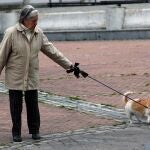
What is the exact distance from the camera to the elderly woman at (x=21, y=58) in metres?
7.93

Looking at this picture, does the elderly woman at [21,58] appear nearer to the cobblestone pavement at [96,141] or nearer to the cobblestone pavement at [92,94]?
the cobblestone pavement at [96,141]

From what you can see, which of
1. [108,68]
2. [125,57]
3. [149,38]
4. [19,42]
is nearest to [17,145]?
[19,42]

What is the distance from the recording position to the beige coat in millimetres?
7938

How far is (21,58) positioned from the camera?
26.2 ft

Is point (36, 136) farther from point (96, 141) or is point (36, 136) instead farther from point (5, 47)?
point (5, 47)

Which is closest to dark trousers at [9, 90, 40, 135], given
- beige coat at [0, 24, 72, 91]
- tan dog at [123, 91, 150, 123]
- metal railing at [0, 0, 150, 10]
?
beige coat at [0, 24, 72, 91]

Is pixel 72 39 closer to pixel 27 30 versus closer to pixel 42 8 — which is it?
pixel 42 8

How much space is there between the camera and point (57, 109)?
1040cm

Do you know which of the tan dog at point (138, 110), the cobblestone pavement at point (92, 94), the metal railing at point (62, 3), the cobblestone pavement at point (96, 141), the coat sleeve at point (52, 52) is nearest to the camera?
the cobblestone pavement at point (96, 141)

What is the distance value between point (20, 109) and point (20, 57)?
2.28 ft

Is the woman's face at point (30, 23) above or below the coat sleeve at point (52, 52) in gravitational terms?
above

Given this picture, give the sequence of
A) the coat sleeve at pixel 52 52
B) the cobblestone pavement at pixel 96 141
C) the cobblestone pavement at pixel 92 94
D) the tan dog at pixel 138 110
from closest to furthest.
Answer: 1. the cobblestone pavement at pixel 96 141
2. the cobblestone pavement at pixel 92 94
3. the coat sleeve at pixel 52 52
4. the tan dog at pixel 138 110

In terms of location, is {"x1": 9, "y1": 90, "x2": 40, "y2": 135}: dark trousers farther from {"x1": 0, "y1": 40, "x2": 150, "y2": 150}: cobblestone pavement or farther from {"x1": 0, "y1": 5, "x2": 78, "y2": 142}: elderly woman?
{"x1": 0, "y1": 40, "x2": 150, "y2": 150}: cobblestone pavement

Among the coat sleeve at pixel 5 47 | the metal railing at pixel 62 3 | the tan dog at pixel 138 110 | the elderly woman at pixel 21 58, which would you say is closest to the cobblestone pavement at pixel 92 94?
the tan dog at pixel 138 110
